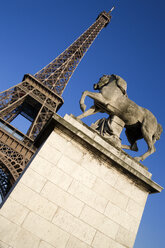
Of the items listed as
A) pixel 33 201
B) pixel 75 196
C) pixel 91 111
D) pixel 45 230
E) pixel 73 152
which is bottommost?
pixel 45 230

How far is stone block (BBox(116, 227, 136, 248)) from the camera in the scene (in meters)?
4.19

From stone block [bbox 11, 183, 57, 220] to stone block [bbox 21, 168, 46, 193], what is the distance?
7 cm

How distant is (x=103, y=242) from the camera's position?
4.00m

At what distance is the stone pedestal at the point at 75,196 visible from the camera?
3637mm

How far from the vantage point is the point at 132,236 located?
4348 millimetres

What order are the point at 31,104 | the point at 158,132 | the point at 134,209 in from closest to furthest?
the point at 134,209
the point at 158,132
the point at 31,104

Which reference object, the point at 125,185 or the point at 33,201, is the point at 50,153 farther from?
the point at 125,185

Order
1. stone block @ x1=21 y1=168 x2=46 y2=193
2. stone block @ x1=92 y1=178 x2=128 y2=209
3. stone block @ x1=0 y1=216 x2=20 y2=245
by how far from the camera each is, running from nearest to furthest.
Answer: stone block @ x1=0 y1=216 x2=20 y2=245 < stone block @ x1=21 y1=168 x2=46 y2=193 < stone block @ x1=92 y1=178 x2=128 y2=209

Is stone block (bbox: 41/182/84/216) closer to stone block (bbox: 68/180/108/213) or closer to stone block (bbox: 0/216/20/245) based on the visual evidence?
stone block (bbox: 68/180/108/213)

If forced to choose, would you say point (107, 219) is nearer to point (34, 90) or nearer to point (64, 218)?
point (64, 218)

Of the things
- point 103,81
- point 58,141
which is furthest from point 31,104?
point 58,141

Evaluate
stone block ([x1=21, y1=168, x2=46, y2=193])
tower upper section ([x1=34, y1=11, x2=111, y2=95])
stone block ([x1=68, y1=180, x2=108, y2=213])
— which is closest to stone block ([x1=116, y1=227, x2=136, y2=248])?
stone block ([x1=68, y1=180, x2=108, y2=213])

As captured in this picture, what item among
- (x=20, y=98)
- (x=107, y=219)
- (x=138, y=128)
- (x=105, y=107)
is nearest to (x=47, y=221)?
(x=107, y=219)

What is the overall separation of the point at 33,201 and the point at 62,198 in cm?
54
